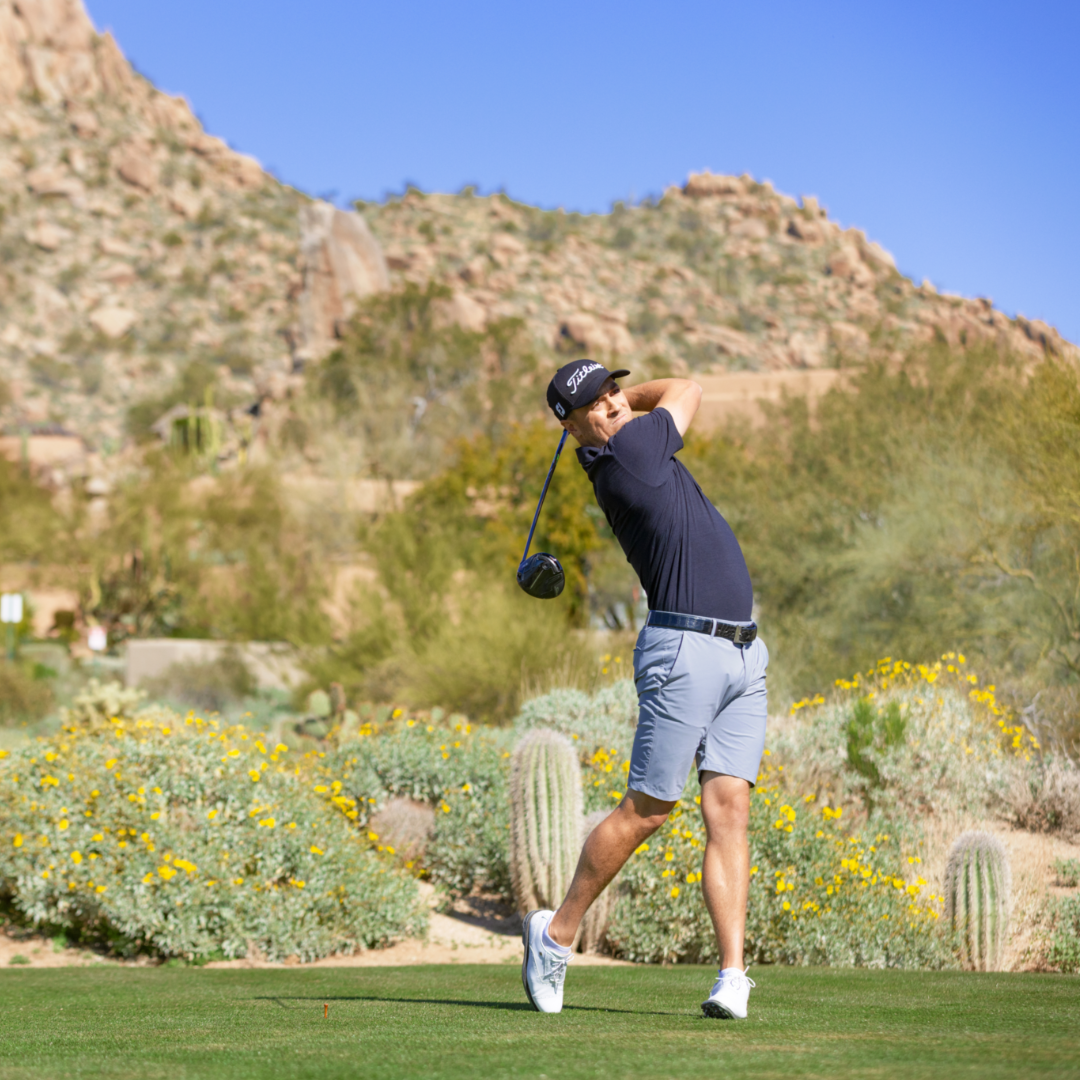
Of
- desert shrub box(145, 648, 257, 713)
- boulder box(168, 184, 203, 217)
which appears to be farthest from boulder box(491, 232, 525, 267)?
desert shrub box(145, 648, 257, 713)

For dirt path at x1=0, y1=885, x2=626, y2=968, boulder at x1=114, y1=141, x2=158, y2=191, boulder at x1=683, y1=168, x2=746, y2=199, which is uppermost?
boulder at x1=683, y1=168, x2=746, y2=199

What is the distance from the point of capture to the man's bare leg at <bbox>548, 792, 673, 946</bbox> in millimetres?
4000

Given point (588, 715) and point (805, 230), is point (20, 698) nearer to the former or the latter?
point (588, 715)

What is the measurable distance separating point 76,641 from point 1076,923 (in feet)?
86.1

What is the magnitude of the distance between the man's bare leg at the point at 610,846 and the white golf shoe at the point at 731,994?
451mm

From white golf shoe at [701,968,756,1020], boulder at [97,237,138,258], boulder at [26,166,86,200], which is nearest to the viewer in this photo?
white golf shoe at [701,968,756,1020]

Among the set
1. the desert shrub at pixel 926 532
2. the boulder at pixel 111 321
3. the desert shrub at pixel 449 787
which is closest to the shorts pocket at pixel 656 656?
the desert shrub at pixel 449 787

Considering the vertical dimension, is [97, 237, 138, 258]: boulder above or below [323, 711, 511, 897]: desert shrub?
above

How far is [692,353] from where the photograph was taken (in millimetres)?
64938

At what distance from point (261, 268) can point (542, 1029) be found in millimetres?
70717

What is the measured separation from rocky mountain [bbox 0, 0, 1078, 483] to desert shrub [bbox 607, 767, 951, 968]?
46.5m

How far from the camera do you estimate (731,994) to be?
3914 millimetres

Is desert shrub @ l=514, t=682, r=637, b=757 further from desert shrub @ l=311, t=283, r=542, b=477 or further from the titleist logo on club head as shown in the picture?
desert shrub @ l=311, t=283, r=542, b=477

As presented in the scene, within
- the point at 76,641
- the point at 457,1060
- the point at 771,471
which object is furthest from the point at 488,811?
the point at 76,641
